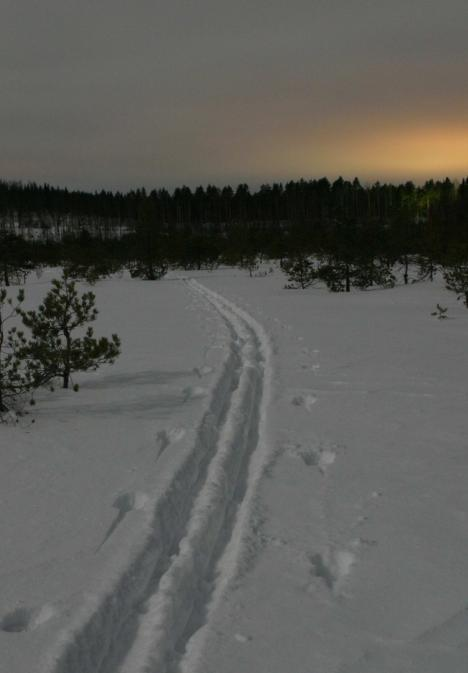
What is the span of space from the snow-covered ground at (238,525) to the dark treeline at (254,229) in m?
11.9

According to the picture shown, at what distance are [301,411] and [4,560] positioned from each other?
3844mm

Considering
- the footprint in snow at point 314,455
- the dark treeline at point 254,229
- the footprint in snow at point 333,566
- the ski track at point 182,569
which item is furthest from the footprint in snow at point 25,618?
the dark treeline at point 254,229

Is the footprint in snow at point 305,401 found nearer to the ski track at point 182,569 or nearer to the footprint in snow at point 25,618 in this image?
the ski track at point 182,569

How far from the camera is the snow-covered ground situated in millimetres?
2549

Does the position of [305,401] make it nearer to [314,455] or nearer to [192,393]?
[192,393]

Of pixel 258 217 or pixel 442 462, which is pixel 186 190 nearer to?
pixel 258 217

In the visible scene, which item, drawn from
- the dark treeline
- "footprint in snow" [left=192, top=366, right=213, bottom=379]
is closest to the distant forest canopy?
the dark treeline

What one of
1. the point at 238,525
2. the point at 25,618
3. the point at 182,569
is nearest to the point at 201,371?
the point at 238,525

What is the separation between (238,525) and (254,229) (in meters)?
56.6

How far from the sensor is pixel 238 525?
12.1ft

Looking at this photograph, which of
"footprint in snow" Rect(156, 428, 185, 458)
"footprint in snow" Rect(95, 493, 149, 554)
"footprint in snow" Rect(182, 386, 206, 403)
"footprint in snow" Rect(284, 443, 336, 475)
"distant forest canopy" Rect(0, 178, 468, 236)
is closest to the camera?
"footprint in snow" Rect(95, 493, 149, 554)

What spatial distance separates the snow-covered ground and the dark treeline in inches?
470

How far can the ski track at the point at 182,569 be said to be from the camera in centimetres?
249

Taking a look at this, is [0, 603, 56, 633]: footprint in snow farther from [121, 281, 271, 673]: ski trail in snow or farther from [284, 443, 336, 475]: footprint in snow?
[284, 443, 336, 475]: footprint in snow
